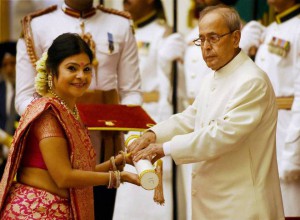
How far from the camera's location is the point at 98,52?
189 inches

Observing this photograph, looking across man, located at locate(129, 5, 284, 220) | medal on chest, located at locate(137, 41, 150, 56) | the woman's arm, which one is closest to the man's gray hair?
man, located at locate(129, 5, 284, 220)

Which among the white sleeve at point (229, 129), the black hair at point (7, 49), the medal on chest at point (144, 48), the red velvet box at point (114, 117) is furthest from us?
the black hair at point (7, 49)

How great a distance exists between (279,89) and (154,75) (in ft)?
4.10

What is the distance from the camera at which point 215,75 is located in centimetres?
397

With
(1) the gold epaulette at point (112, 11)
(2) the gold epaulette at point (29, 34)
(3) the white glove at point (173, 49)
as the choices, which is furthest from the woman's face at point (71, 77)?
(3) the white glove at point (173, 49)

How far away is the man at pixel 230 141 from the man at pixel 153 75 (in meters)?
2.10

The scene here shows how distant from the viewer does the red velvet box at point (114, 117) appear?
432 centimetres

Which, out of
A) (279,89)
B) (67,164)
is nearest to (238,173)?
(67,164)

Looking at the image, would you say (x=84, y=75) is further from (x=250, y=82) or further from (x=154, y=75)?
(x=154, y=75)

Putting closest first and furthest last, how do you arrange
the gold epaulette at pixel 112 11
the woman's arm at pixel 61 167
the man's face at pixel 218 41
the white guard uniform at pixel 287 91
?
the woman's arm at pixel 61 167 < the man's face at pixel 218 41 < the gold epaulette at pixel 112 11 < the white guard uniform at pixel 287 91

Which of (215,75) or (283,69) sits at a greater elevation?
(283,69)

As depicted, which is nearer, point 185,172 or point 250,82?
point 250,82

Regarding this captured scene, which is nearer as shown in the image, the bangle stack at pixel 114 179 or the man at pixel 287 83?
the bangle stack at pixel 114 179

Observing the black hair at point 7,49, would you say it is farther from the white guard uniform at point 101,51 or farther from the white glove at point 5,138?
the white guard uniform at point 101,51
